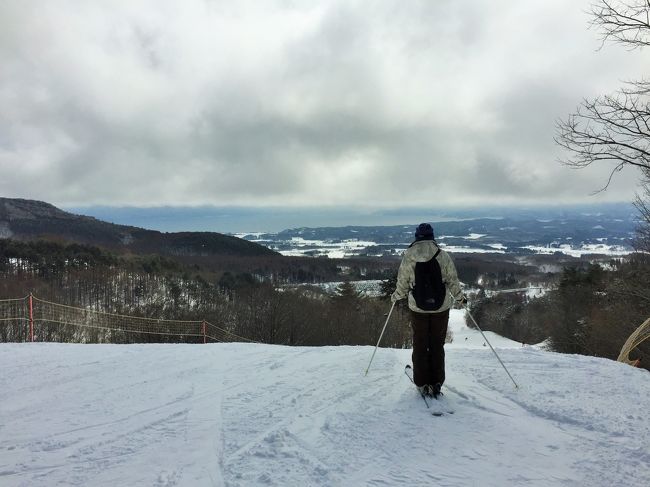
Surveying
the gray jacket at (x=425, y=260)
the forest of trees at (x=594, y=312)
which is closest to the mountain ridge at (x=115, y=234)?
the forest of trees at (x=594, y=312)

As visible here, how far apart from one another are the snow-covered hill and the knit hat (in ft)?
6.38

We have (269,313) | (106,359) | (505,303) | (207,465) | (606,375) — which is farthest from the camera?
(505,303)

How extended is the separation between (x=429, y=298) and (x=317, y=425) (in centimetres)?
190

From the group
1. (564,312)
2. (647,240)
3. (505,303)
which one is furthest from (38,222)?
(647,240)

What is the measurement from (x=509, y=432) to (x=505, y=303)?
91.6m

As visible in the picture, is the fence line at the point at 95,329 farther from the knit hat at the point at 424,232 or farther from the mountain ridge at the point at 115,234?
the mountain ridge at the point at 115,234

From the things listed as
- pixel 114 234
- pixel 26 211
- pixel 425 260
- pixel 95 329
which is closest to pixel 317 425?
pixel 425 260

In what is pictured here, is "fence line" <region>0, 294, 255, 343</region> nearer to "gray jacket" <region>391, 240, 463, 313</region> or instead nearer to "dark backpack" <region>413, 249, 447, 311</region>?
"gray jacket" <region>391, 240, 463, 313</region>

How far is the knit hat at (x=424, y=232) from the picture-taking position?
5.18 meters

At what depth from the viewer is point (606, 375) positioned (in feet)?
19.3

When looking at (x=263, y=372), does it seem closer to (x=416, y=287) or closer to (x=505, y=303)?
(x=416, y=287)

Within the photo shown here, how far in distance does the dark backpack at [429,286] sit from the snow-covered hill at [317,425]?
3.84 ft

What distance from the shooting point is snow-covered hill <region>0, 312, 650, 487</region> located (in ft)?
11.2

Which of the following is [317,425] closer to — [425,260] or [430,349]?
[430,349]
